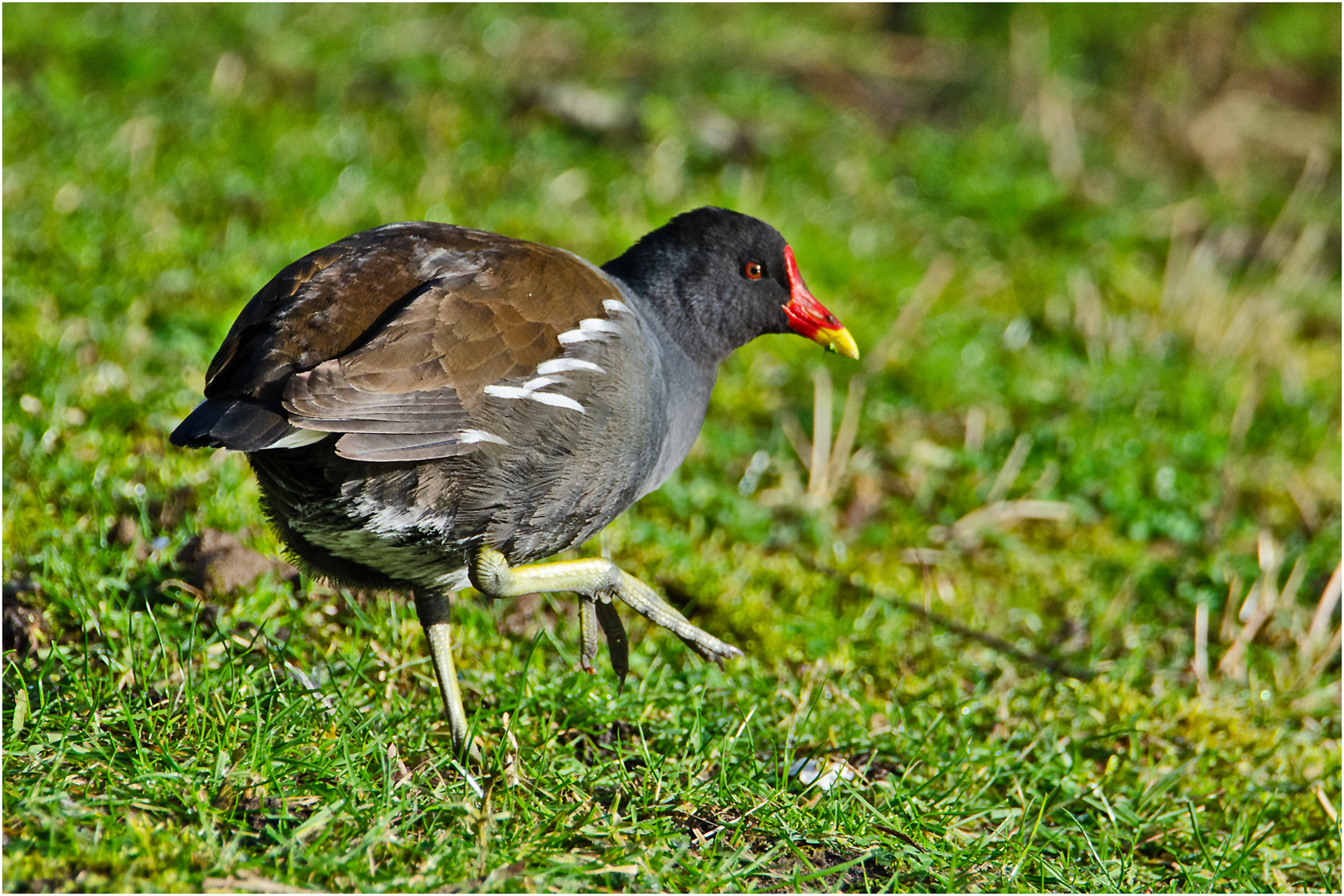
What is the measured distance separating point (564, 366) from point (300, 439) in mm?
590

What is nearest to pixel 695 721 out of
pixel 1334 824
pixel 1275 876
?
pixel 1275 876

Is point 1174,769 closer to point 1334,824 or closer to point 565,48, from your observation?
point 1334,824

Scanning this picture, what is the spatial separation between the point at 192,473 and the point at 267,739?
1315 mm

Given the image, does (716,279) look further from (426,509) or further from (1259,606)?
(1259,606)

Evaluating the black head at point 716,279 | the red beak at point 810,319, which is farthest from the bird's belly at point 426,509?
the red beak at point 810,319

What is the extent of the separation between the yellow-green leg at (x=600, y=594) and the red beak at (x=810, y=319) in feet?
3.14

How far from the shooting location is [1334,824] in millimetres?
3104

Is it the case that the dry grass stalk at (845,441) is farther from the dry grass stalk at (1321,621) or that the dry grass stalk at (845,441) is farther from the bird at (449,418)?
the dry grass stalk at (1321,621)

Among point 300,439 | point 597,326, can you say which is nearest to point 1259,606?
point 597,326

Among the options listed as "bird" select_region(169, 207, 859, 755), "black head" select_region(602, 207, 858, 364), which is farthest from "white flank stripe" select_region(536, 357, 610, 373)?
"black head" select_region(602, 207, 858, 364)

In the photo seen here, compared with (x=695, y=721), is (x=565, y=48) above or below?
above

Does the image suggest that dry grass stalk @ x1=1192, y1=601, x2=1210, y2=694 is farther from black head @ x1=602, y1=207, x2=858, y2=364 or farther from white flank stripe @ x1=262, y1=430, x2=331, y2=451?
white flank stripe @ x1=262, y1=430, x2=331, y2=451

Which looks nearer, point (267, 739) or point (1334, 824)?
point (267, 739)

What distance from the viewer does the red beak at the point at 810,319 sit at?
3410 mm
